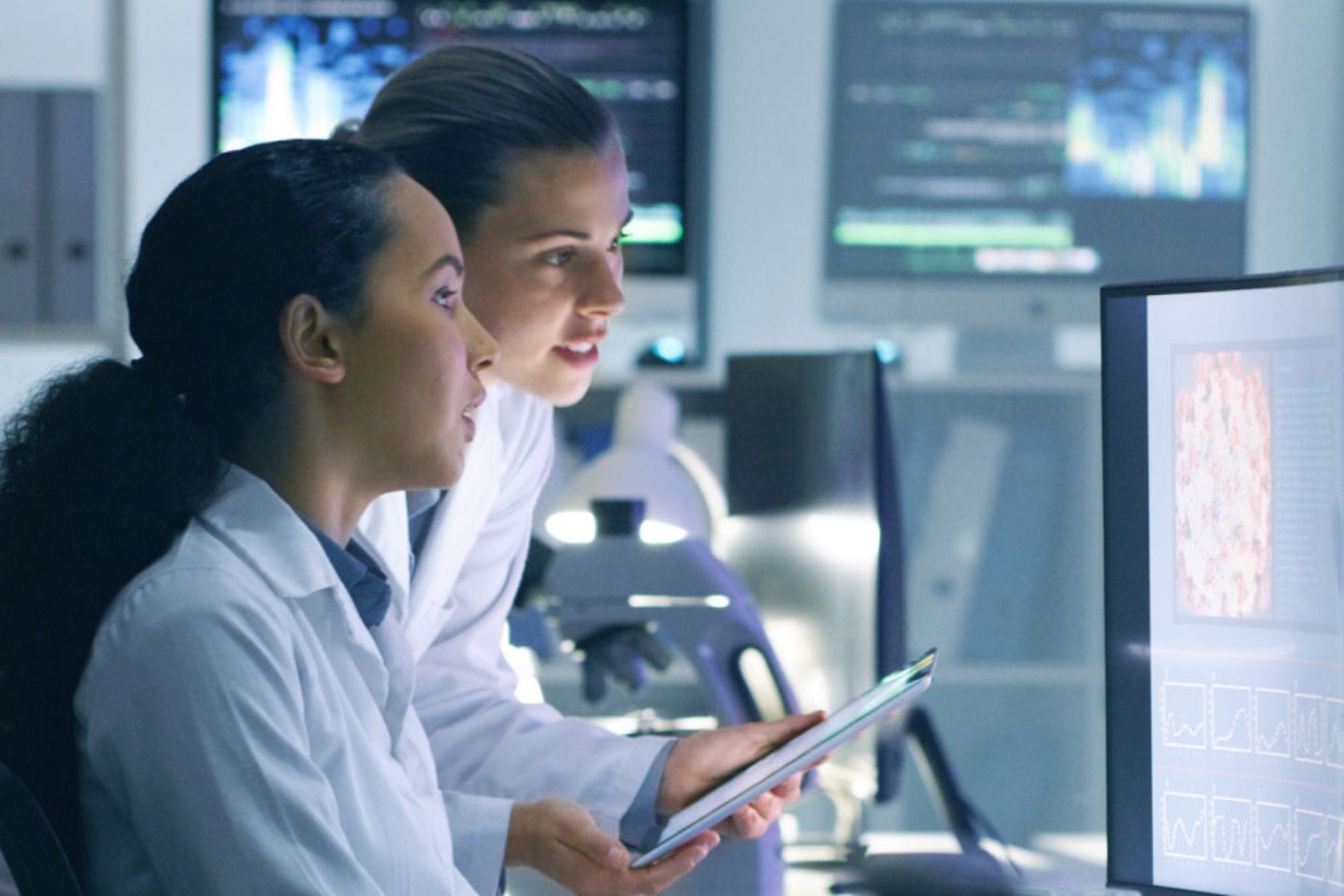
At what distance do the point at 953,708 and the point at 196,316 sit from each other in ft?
9.03

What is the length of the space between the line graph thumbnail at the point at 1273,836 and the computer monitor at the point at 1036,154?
2.54 m

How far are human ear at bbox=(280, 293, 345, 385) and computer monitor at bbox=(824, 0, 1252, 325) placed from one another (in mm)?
2575

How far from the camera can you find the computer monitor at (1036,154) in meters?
3.41

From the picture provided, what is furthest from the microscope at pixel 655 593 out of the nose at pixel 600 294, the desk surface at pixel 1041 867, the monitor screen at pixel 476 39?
the monitor screen at pixel 476 39

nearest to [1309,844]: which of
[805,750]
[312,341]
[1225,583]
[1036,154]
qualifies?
[1225,583]

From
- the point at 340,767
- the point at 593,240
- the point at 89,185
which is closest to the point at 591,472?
the point at 593,240

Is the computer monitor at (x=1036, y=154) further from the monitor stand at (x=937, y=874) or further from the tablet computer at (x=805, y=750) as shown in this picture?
the tablet computer at (x=805, y=750)

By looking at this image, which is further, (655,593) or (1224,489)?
(655,593)

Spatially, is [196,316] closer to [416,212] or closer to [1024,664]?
[416,212]

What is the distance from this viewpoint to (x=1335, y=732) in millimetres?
891

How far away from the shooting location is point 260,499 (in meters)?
0.92

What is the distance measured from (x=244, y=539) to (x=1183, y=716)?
58 centimetres

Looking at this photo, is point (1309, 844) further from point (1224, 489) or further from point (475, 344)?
point (475, 344)

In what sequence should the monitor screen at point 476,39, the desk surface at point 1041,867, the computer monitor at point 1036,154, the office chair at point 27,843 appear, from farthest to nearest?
the computer monitor at point 1036,154
the monitor screen at point 476,39
the desk surface at point 1041,867
the office chair at point 27,843
